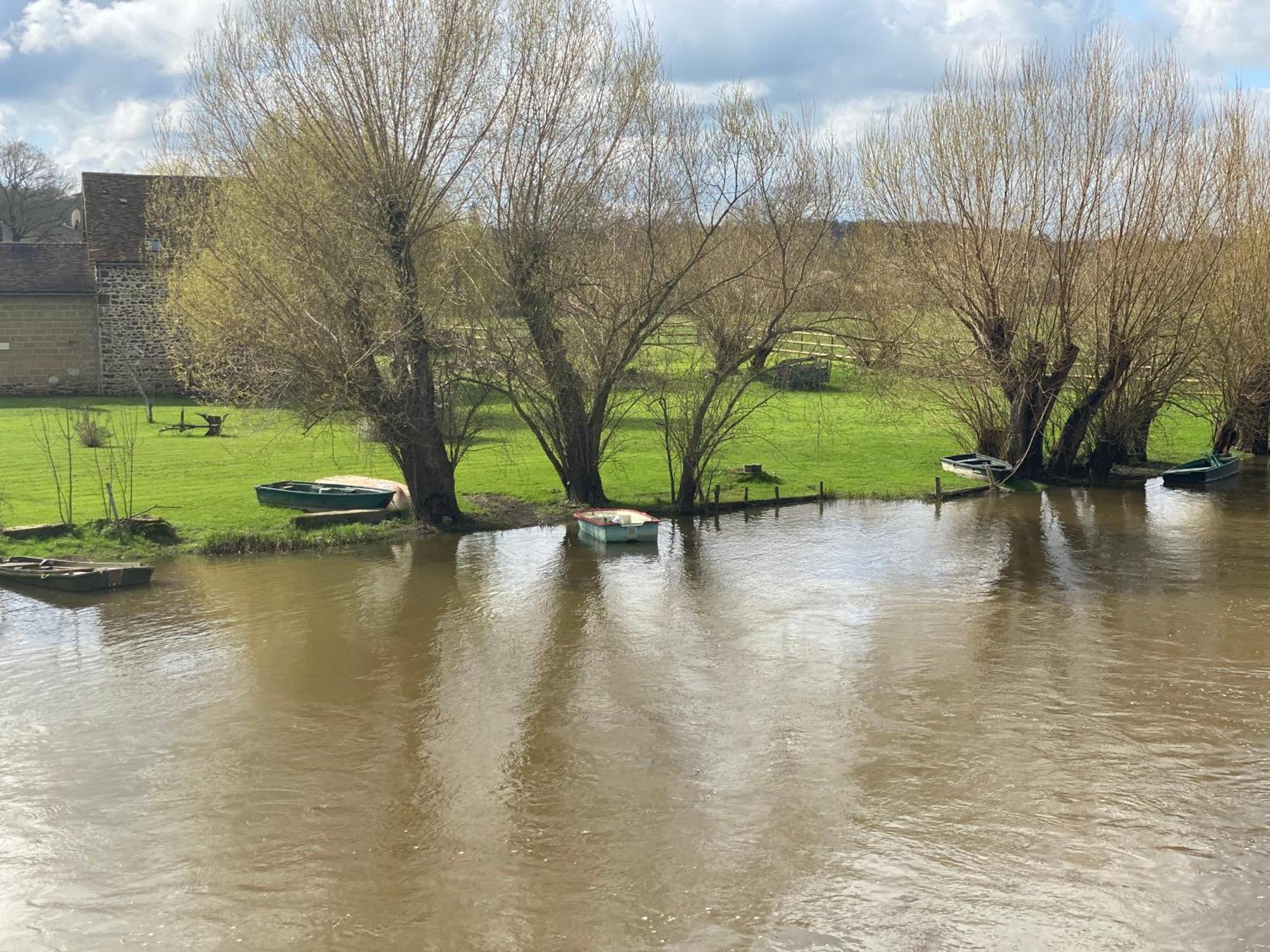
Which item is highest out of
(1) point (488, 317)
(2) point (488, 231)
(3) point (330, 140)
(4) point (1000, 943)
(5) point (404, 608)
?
(3) point (330, 140)

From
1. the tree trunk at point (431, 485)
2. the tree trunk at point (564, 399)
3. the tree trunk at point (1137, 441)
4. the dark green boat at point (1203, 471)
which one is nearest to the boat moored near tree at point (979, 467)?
the tree trunk at point (1137, 441)

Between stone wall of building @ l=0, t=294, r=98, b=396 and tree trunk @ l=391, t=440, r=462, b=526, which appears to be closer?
tree trunk @ l=391, t=440, r=462, b=526

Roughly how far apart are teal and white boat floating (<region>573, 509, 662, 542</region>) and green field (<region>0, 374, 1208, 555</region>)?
81.8 inches

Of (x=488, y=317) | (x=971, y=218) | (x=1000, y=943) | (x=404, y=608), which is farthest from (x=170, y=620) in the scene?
(x=971, y=218)

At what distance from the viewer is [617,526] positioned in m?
20.7

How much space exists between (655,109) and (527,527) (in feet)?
26.1

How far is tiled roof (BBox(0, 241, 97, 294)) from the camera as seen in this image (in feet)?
119

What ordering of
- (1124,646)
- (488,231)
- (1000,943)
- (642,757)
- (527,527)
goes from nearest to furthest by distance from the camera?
(1000,943)
(642,757)
(1124,646)
(488,231)
(527,527)

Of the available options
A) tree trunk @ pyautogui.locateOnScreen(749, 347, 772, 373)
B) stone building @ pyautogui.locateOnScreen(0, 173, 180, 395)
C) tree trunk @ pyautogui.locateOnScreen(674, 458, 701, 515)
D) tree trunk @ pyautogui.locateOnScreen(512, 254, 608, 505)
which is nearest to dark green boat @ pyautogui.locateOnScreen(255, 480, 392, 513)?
tree trunk @ pyautogui.locateOnScreen(512, 254, 608, 505)

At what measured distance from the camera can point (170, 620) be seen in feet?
52.5

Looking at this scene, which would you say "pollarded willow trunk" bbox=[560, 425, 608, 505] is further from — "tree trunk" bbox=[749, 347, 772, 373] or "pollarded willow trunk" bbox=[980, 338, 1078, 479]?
"pollarded willow trunk" bbox=[980, 338, 1078, 479]

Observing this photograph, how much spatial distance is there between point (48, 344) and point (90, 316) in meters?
1.51

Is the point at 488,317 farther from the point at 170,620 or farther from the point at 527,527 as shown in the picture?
the point at 170,620

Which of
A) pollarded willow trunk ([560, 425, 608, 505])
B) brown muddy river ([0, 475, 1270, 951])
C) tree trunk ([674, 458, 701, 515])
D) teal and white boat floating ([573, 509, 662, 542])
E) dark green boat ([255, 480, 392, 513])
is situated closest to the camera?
brown muddy river ([0, 475, 1270, 951])
